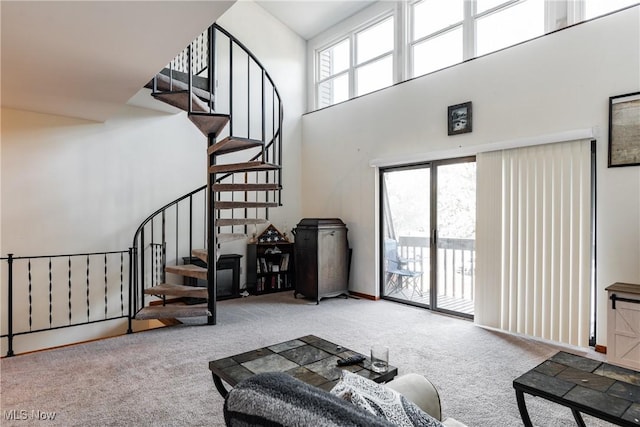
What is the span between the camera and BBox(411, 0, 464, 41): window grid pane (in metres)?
4.71

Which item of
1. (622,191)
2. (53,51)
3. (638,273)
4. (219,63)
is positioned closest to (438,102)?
(622,191)

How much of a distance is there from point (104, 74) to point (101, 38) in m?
0.74

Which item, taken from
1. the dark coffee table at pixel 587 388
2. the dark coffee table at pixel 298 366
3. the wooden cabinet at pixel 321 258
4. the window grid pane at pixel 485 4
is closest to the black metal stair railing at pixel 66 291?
the wooden cabinet at pixel 321 258

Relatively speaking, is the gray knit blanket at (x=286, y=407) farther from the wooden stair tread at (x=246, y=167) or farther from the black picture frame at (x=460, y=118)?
the black picture frame at (x=460, y=118)

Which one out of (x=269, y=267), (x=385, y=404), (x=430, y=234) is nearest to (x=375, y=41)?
(x=430, y=234)

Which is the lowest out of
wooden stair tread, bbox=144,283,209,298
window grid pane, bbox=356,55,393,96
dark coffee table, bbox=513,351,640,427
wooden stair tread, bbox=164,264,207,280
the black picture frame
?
wooden stair tread, bbox=144,283,209,298

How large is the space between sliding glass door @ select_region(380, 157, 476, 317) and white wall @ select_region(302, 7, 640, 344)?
0.23 meters

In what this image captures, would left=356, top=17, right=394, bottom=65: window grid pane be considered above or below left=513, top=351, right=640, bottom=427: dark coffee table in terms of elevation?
above

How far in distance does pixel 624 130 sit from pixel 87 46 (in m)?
4.39

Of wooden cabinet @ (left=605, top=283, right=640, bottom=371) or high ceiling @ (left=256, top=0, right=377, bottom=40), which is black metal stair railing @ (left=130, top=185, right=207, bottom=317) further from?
wooden cabinet @ (left=605, top=283, right=640, bottom=371)

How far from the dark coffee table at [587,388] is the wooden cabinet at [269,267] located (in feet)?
14.7

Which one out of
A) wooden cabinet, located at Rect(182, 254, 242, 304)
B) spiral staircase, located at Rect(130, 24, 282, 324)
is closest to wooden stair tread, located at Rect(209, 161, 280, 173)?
spiral staircase, located at Rect(130, 24, 282, 324)

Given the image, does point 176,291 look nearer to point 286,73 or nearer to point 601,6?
point 286,73

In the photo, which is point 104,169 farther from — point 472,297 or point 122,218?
point 472,297
